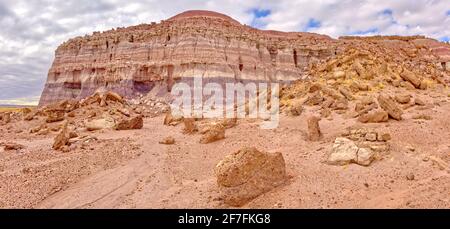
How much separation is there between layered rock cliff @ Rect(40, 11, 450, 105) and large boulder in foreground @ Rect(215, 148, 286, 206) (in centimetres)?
2896

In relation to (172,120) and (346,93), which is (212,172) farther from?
(172,120)

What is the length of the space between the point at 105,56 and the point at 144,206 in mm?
35007

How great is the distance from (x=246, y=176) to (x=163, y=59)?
1246 inches

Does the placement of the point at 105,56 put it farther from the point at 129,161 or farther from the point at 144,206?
the point at 144,206

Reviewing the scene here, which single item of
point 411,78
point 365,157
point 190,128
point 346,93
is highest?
point 411,78

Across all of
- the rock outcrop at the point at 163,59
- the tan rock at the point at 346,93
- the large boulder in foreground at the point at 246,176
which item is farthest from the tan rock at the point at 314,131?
the rock outcrop at the point at 163,59

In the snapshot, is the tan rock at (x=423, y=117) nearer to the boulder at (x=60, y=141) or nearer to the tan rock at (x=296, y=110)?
the tan rock at (x=296, y=110)

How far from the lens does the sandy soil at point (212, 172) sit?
675 centimetres

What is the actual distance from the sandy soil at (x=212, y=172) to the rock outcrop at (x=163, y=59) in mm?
23506

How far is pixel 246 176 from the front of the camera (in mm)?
7152

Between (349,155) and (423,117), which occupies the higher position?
(423,117)

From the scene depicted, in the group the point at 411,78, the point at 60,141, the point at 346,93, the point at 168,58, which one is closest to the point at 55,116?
the point at 60,141

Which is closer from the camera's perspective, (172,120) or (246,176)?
(246,176)
